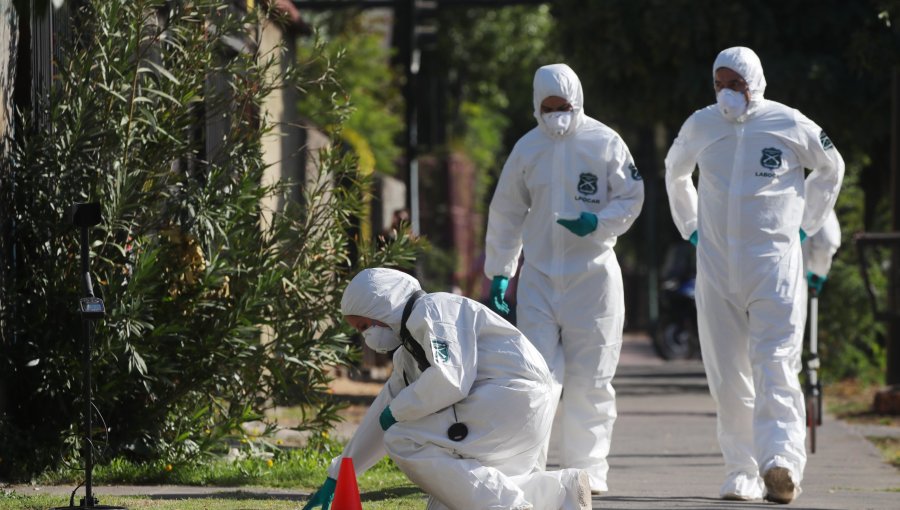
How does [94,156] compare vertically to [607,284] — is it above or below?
above

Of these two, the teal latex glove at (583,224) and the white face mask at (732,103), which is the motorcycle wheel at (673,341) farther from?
the teal latex glove at (583,224)

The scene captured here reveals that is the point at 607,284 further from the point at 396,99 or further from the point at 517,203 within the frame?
the point at 396,99

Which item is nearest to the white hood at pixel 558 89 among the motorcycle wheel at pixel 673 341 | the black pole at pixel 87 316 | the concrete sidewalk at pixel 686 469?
the concrete sidewalk at pixel 686 469

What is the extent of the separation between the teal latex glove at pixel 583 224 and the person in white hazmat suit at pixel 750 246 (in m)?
0.62

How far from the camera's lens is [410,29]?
19.0m

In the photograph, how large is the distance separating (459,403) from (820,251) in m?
4.47

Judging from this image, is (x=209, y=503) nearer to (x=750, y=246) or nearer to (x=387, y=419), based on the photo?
(x=387, y=419)

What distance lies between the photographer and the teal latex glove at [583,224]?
783 centimetres

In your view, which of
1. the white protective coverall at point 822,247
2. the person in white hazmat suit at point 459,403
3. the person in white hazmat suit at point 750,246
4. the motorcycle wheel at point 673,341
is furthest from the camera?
the motorcycle wheel at point 673,341

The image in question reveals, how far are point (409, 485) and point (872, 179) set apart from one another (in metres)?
11.5

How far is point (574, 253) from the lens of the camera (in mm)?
8062

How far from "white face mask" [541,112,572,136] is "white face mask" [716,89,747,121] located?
72 cm

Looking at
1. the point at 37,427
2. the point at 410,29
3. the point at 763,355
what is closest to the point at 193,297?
the point at 37,427

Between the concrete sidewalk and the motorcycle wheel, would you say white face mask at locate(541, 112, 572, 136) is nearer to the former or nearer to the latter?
the concrete sidewalk
